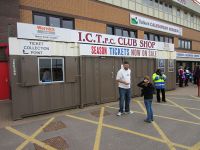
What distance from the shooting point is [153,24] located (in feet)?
58.9

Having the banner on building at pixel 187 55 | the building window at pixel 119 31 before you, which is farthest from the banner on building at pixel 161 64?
the banner on building at pixel 187 55

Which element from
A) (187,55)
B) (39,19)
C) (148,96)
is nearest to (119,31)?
(39,19)

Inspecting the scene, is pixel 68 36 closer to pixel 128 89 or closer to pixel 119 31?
pixel 128 89

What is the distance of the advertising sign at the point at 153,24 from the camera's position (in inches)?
634

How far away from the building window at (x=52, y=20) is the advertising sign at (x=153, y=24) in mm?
5711

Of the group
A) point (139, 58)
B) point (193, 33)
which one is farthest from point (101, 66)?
point (193, 33)

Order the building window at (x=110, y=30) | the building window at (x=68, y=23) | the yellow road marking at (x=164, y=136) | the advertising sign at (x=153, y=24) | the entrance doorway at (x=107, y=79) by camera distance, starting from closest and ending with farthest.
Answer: the yellow road marking at (x=164, y=136), the entrance doorway at (x=107, y=79), the building window at (x=68, y=23), the building window at (x=110, y=30), the advertising sign at (x=153, y=24)

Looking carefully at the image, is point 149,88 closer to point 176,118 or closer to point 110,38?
point 176,118

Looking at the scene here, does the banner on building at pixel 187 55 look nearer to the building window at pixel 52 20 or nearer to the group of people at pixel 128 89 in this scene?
the building window at pixel 52 20

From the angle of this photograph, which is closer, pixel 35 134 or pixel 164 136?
pixel 164 136

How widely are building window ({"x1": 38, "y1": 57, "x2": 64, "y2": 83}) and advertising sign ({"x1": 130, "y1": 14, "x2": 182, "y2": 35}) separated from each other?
9.24 m

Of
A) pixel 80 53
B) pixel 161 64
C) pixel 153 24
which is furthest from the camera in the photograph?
pixel 153 24

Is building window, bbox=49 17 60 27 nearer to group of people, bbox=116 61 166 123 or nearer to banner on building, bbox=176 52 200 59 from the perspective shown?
group of people, bbox=116 61 166 123

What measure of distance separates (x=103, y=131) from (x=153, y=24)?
14356 millimetres
